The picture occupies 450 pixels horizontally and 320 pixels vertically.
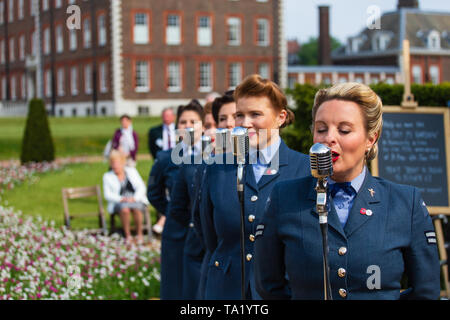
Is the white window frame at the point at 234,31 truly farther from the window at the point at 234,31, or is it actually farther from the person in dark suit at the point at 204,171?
the person in dark suit at the point at 204,171

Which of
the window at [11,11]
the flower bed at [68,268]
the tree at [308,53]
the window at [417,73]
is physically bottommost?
the flower bed at [68,268]

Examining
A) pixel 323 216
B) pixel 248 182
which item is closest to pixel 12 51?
pixel 248 182

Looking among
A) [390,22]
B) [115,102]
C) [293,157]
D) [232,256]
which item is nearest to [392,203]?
[293,157]

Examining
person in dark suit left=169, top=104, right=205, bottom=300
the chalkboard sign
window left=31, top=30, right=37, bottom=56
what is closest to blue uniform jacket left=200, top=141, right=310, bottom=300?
person in dark suit left=169, top=104, right=205, bottom=300

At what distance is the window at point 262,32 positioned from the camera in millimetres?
48344

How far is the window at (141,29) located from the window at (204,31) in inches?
139

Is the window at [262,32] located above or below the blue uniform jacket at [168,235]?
above

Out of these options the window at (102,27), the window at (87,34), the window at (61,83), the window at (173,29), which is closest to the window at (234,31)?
the window at (173,29)

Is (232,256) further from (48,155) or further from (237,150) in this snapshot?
(48,155)

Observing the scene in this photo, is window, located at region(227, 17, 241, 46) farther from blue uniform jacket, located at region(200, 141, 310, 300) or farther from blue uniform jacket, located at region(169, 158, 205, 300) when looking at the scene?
blue uniform jacket, located at region(200, 141, 310, 300)

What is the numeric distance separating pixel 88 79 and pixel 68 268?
42.5m

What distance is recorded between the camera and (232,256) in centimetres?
377

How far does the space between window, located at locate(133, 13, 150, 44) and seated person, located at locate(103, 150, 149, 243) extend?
113 ft

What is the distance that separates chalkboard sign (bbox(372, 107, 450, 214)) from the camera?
655 cm
